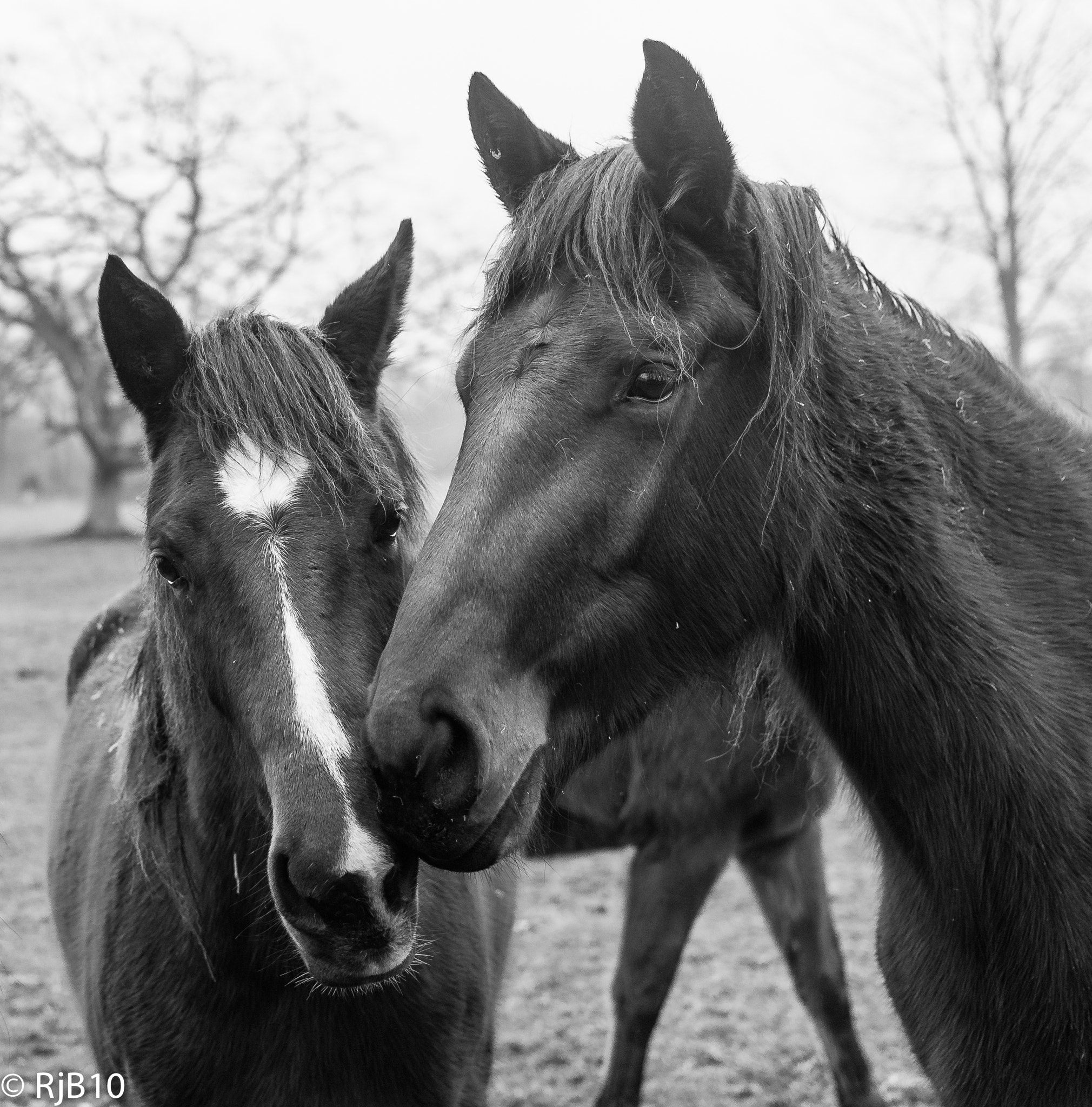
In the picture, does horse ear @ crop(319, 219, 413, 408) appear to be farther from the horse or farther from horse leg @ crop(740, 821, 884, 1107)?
horse leg @ crop(740, 821, 884, 1107)

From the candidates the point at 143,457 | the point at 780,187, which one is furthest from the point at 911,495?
the point at 143,457

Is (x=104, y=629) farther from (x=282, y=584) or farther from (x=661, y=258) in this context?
(x=661, y=258)

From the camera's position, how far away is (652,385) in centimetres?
221

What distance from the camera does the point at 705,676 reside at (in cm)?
247

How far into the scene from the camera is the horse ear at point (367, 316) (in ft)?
10.6

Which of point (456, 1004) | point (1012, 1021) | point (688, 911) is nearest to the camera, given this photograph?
point (1012, 1021)

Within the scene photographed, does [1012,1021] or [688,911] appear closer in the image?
[1012,1021]

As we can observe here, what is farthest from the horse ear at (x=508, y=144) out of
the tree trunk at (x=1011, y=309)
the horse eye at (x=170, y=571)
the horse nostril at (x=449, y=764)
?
the tree trunk at (x=1011, y=309)

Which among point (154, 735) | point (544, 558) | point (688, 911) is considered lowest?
point (688, 911)

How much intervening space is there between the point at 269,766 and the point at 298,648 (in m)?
0.27

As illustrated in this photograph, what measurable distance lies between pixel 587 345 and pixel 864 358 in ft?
2.46

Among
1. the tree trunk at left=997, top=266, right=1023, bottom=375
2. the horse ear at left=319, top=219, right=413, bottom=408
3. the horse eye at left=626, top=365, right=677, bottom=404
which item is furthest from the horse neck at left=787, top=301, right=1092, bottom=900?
the tree trunk at left=997, top=266, right=1023, bottom=375

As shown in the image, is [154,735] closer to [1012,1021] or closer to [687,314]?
[687,314]

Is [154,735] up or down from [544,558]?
down
